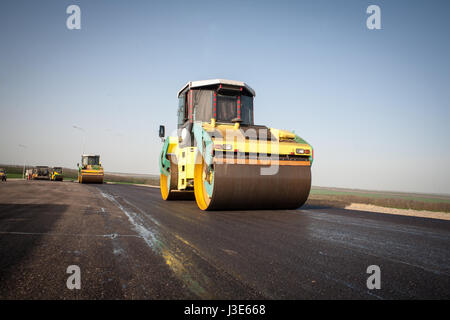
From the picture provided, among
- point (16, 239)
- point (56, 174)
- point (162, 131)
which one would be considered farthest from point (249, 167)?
point (56, 174)

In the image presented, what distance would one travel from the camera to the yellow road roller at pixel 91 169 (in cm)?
2888

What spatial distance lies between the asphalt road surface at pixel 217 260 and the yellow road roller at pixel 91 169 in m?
25.9

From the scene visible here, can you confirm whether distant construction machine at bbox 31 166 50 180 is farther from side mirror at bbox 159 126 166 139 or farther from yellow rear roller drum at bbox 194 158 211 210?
yellow rear roller drum at bbox 194 158 211 210

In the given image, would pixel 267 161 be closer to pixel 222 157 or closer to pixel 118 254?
pixel 222 157

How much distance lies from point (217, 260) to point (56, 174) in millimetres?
42080

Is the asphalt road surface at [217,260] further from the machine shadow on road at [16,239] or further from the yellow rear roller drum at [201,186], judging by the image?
the yellow rear roller drum at [201,186]

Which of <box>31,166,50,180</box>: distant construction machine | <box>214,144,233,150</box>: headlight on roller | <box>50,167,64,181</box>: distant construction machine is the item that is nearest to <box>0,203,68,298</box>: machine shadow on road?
<box>214,144,233,150</box>: headlight on roller

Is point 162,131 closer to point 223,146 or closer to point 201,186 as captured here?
point 201,186

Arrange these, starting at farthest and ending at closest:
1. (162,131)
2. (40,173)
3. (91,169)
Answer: (40,173) → (91,169) → (162,131)

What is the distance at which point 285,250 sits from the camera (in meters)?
3.28

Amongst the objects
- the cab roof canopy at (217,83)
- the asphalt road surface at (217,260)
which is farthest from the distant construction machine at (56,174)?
the asphalt road surface at (217,260)

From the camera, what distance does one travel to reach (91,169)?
94.7 feet
